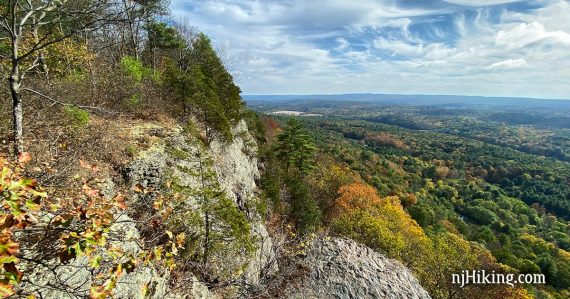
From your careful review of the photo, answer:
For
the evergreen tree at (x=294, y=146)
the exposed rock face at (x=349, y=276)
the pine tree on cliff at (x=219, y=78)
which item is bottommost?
the exposed rock face at (x=349, y=276)

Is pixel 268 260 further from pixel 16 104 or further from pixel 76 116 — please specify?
pixel 16 104

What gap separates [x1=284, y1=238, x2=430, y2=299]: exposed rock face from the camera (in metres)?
14.3

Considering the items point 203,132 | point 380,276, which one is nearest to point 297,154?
point 203,132

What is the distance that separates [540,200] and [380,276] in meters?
122

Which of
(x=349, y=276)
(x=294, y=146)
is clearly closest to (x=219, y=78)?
(x=294, y=146)

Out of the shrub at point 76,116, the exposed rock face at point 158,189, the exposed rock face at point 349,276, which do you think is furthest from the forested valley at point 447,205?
the shrub at point 76,116

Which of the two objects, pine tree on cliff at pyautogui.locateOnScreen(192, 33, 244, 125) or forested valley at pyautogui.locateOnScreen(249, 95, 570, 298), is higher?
pine tree on cliff at pyautogui.locateOnScreen(192, 33, 244, 125)

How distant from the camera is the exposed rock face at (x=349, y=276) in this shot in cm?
1426

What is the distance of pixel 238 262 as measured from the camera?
43.3 feet

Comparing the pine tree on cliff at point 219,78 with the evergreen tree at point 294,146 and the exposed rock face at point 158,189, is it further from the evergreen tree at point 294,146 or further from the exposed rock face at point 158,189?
the evergreen tree at point 294,146

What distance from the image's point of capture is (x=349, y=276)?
14.9 m

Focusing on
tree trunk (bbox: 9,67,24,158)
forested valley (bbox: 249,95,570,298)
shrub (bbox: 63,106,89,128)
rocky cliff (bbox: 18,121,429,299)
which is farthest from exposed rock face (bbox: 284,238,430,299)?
tree trunk (bbox: 9,67,24,158)

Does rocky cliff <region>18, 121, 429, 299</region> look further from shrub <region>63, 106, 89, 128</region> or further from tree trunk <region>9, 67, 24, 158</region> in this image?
tree trunk <region>9, 67, 24, 158</region>

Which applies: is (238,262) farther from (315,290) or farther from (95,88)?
(95,88)
